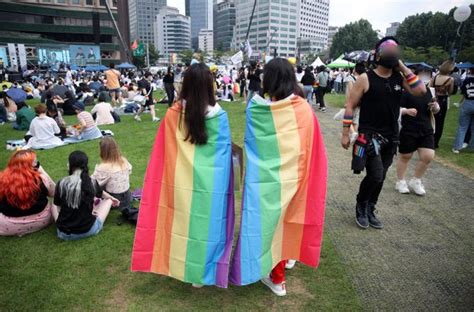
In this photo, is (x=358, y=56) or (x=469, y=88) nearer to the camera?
(x=469, y=88)

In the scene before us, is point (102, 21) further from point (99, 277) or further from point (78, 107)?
point (99, 277)

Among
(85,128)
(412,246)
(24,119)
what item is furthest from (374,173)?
(24,119)

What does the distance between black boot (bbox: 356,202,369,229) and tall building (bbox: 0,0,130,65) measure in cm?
5773

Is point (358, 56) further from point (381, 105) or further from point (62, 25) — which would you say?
point (62, 25)

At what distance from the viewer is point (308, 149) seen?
117 inches

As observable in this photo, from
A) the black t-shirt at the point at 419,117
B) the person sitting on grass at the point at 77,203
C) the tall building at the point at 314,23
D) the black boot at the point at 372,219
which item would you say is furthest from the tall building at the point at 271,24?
the person sitting on grass at the point at 77,203

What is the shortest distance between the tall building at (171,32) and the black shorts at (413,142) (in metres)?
167

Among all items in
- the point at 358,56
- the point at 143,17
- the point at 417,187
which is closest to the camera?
the point at 417,187

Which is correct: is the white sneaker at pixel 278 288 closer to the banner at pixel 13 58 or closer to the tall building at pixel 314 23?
the banner at pixel 13 58

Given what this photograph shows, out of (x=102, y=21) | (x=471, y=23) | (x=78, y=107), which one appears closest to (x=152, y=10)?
(x=102, y=21)

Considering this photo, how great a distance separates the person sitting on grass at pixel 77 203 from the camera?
3.90 metres

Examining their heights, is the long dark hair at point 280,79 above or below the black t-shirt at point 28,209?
above

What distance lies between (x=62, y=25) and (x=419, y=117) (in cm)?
7589

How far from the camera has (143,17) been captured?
18700 cm
